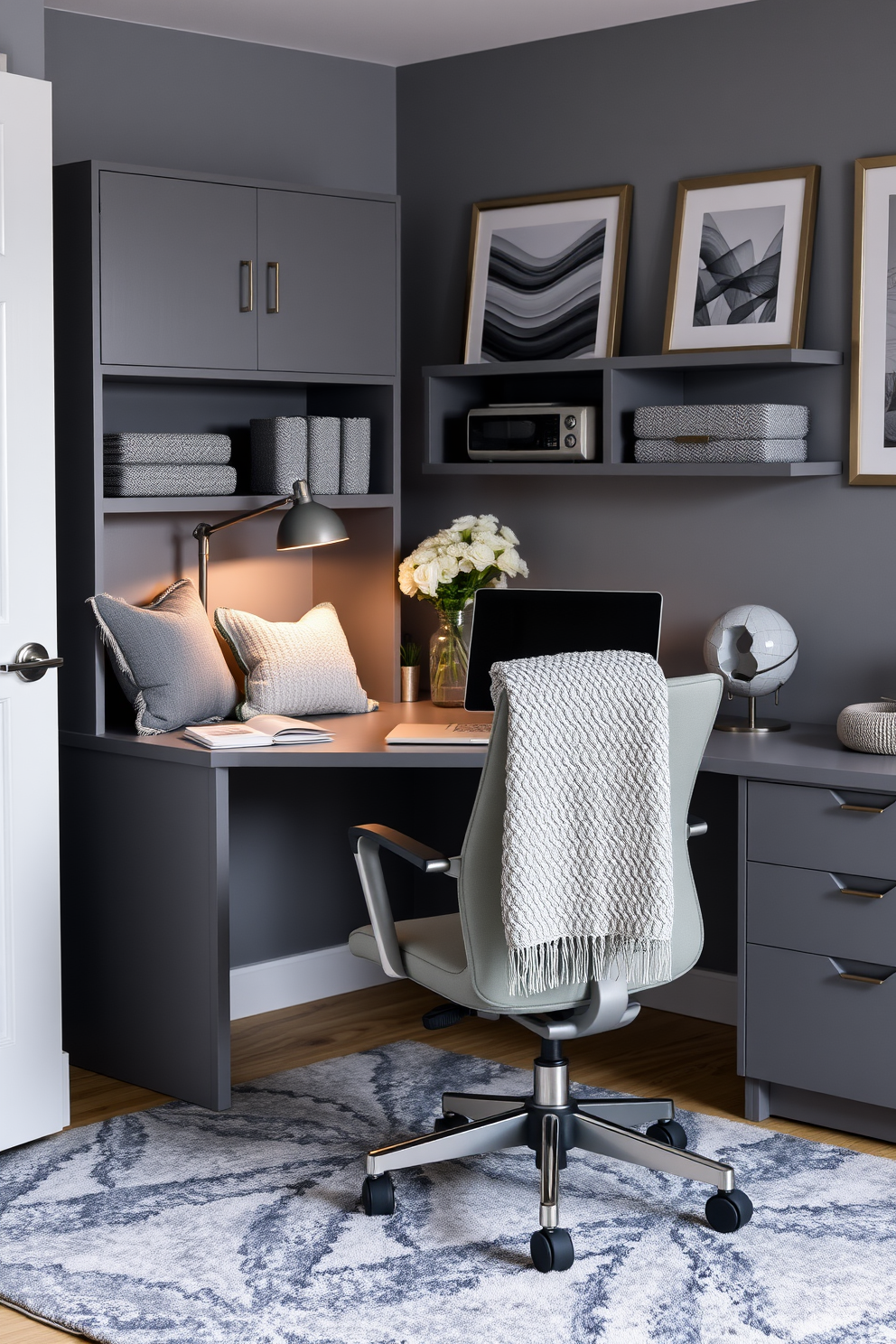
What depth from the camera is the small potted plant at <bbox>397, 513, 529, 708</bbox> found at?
4039mm

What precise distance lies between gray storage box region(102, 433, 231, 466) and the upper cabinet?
0.54ft

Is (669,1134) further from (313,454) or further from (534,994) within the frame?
(313,454)

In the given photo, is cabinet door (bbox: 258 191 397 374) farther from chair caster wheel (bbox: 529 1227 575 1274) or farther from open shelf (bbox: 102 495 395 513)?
chair caster wheel (bbox: 529 1227 575 1274)

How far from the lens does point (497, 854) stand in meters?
2.71

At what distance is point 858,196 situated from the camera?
12.0 ft

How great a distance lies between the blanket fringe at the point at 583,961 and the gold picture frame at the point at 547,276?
5.89 feet

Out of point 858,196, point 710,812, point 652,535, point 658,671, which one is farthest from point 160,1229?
point 858,196

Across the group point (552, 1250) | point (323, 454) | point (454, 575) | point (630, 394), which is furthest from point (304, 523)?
point (552, 1250)

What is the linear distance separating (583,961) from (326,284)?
1.97 m

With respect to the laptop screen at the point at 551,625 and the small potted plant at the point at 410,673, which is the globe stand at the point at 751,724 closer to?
the laptop screen at the point at 551,625

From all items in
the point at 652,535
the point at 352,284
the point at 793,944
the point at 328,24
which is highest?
the point at 328,24

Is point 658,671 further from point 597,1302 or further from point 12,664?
point 12,664

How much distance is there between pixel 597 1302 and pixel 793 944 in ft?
3.04

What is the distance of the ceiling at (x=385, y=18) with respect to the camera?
12.5ft
